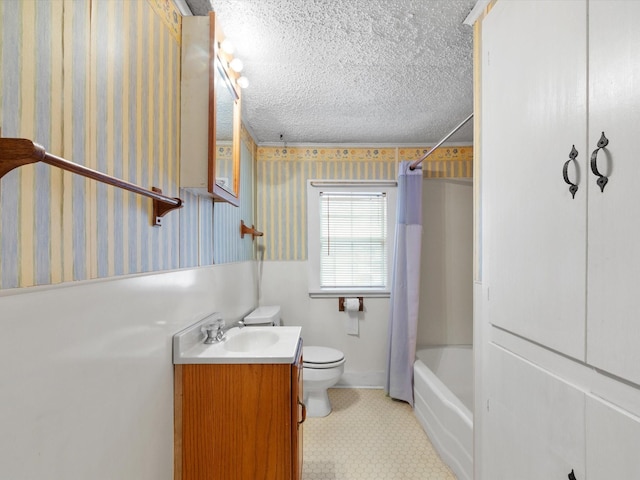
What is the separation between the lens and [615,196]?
2.34ft

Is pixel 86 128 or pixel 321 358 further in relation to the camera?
pixel 321 358

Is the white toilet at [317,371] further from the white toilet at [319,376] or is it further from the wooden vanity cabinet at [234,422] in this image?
the wooden vanity cabinet at [234,422]

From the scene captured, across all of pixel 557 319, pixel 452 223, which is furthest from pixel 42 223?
pixel 452 223

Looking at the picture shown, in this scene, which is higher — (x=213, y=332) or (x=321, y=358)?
(x=213, y=332)

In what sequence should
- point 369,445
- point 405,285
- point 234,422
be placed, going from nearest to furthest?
1. point 234,422
2. point 369,445
3. point 405,285

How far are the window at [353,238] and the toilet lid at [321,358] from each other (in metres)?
0.71

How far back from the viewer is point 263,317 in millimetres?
2576

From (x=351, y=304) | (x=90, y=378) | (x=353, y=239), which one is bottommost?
(x=351, y=304)

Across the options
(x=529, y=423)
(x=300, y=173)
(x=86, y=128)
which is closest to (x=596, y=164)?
(x=529, y=423)

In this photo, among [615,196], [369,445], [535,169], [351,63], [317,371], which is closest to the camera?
[615,196]

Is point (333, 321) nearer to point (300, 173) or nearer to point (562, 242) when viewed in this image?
point (300, 173)

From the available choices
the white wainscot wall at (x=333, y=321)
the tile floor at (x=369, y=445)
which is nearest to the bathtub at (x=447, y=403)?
the tile floor at (x=369, y=445)

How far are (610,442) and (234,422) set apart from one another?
123 cm

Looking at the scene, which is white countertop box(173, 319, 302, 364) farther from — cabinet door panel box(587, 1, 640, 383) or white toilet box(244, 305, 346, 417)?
cabinet door panel box(587, 1, 640, 383)
